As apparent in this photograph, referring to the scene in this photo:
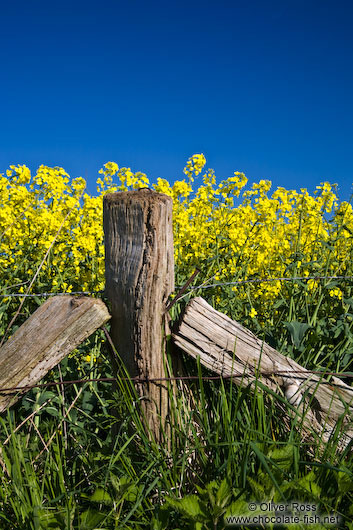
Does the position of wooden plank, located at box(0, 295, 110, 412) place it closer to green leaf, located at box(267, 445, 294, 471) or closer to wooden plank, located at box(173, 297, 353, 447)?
wooden plank, located at box(173, 297, 353, 447)

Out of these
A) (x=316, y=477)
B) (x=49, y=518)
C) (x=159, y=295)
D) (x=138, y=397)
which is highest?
(x=159, y=295)

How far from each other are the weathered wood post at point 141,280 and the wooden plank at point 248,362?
0.12 m

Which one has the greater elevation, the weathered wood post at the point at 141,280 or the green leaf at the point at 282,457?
the weathered wood post at the point at 141,280

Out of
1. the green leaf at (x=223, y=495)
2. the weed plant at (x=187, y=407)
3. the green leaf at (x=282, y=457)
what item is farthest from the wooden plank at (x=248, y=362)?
the green leaf at (x=223, y=495)

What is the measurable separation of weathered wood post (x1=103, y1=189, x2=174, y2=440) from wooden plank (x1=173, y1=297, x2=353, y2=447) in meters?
0.12

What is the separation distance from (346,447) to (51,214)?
3.06 m

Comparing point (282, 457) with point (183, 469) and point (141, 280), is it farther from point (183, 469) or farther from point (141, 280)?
point (141, 280)

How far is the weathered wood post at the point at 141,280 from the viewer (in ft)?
6.53

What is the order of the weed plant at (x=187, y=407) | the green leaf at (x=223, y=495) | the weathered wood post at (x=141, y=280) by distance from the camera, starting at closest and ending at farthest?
1. the green leaf at (x=223, y=495)
2. the weed plant at (x=187, y=407)
3. the weathered wood post at (x=141, y=280)

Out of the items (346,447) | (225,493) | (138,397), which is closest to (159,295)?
(138,397)

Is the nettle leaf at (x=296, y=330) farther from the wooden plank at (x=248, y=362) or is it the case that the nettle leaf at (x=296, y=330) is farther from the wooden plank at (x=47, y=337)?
the wooden plank at (x=47, y=337)

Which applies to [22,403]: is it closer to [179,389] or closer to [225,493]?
[179,389]

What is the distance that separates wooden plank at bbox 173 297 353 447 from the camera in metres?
2.06

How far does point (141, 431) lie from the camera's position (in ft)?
6.68
